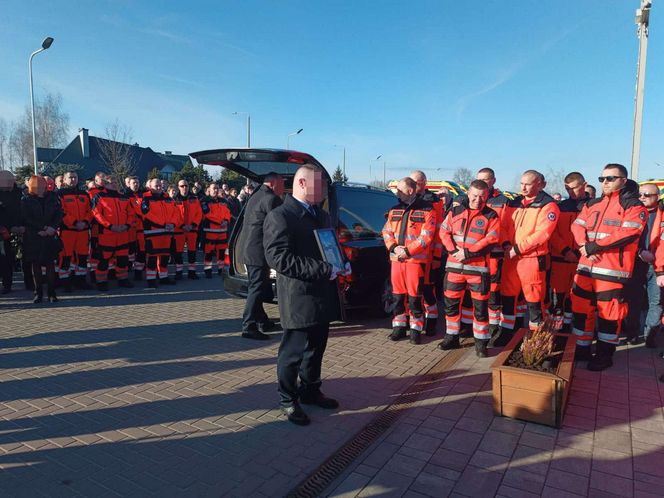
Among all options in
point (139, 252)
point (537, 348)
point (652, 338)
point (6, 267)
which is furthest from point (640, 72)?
point (6, 267)

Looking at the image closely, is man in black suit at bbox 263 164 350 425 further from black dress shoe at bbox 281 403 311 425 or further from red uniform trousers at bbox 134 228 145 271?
red uniform trousers at bbox 134 228 145 271

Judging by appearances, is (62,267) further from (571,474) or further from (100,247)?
(571,474)

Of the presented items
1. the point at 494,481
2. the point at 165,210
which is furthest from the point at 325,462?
the point at 165,210

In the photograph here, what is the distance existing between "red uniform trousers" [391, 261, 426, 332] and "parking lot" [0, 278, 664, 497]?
36 centimetres

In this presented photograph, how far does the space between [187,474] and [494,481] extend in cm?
199

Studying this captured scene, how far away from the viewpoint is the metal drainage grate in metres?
2.75

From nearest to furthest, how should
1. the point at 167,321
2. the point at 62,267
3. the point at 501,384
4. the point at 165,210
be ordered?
the point at 501,384 < the point at 167,321 < the point at 62,267 < the point at 165,210

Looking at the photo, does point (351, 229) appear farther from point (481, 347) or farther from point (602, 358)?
point (602, 358)

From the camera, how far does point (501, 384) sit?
363cm

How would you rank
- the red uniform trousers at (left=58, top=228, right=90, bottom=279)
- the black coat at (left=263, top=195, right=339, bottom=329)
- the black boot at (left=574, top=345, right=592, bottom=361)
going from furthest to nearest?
the red uniform trousers at (left=58, top=228, right=90, bottom=279) → the black boot at (left=574, top=345, right=592, bottom=361) → the black coat at (left=263, top=195, right=339, bottom=329)

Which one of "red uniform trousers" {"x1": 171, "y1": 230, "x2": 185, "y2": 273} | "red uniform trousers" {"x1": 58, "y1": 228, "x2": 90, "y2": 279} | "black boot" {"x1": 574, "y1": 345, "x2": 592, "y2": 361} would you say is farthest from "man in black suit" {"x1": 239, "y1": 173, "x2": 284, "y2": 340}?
"red uniform trousers" {"x1": 58, "y1": 228, "x2": 90, "y2": 279}

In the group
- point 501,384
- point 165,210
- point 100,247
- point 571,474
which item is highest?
point 165,210

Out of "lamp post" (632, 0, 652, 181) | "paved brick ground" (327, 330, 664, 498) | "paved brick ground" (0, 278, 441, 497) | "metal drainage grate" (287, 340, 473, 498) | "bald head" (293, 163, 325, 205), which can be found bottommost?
"paved brick ground" (327, 330, 664, 498)

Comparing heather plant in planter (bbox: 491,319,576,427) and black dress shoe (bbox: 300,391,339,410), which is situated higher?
heather plant in planter (bbox: 491,319,576,427)
